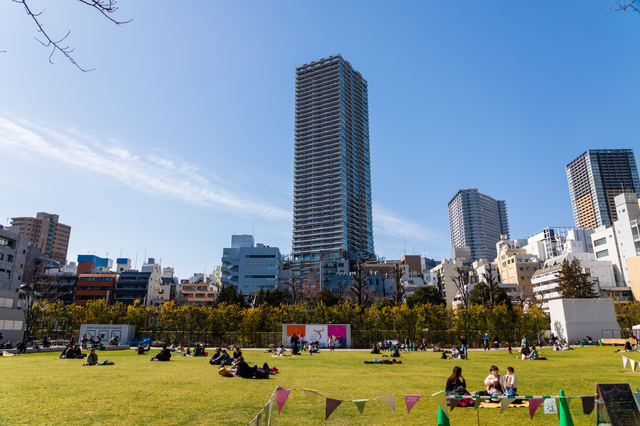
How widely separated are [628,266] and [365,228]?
117757 mm

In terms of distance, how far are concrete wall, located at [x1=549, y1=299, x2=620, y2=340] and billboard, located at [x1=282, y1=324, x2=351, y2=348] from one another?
25.0m

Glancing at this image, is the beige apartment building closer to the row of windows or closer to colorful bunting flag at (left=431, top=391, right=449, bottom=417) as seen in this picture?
the row of windows

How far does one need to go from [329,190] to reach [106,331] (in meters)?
144

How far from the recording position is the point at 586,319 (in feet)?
148

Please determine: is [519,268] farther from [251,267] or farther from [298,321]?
[298,321]

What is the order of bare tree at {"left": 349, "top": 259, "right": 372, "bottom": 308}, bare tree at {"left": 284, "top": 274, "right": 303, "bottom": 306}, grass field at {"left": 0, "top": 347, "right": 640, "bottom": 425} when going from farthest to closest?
bare tree at {"left": 284, "top": 274, "right": 303, "bottom": 306}
bare tree at {"left": 349, "top": 259, "right": 372, "bottom": 308}
grass field at {"left": 0, "top": 347, "right": 640, "bottom": 425}

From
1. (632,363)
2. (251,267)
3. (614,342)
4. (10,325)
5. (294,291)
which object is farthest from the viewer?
(251,267)

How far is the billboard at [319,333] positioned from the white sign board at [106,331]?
1860cm

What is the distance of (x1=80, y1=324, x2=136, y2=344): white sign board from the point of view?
141 feet

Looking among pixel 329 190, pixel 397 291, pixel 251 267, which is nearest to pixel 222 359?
pixel 397 291

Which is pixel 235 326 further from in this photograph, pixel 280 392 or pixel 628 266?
pixel 628 266

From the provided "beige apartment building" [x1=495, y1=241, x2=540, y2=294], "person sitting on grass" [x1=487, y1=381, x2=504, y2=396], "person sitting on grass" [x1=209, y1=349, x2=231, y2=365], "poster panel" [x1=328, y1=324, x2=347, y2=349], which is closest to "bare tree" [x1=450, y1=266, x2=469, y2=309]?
"beige apartment building" [x1=495, y1=241, x2=540, y2=294]

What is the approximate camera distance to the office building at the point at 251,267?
11719 cm

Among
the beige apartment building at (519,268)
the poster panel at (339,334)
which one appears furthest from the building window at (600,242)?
the poster panel at (339,334)
